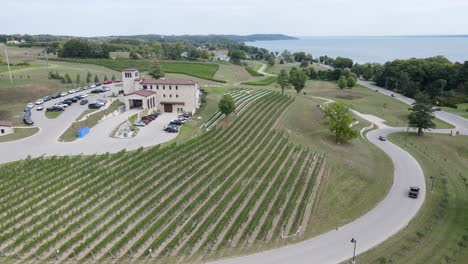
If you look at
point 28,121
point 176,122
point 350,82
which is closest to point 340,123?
point 176,122

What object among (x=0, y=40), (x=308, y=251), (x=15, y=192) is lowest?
(x=308, y=251)

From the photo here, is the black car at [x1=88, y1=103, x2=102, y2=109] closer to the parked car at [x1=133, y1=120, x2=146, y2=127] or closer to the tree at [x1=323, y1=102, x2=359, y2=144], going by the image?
the parked car at [x1=133, y1=120, x2=146, y2=127]

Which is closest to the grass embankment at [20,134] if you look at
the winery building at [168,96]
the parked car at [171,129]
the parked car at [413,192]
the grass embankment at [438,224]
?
the winery building at [168,96]

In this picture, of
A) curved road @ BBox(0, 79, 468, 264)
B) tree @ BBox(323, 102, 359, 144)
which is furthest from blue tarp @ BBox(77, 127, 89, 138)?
tree @ BBox(323, 102, 359, 144)

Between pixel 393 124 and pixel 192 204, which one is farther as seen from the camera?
pixel 393 124

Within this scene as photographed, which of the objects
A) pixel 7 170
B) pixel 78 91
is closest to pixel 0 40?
pixel 78 91

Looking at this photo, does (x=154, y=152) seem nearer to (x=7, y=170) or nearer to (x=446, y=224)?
(x=7, y=170)

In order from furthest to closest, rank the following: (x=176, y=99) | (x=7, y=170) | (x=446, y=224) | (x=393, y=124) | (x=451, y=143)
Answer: (x=393, y=124), (x=176, y=99), (x=451, y=143), (x=7, y=170), (x=446, y=224)

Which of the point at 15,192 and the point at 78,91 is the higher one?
the point at 78,91
